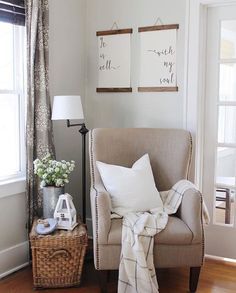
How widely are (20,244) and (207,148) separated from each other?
5.42 feet

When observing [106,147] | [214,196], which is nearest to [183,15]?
[106,147]

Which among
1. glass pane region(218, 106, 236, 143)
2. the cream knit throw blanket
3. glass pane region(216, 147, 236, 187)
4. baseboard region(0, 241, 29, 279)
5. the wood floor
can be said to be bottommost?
the wood floor

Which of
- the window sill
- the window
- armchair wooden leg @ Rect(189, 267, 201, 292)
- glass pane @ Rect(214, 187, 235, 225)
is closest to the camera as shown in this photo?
armchair wooden leg @ Rect(189, 267, 201, 292)

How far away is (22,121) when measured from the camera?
3188 millimetres

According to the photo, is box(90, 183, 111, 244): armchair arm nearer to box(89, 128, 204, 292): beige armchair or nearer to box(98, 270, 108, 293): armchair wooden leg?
box(89, 128, 204, 292): beige armchair

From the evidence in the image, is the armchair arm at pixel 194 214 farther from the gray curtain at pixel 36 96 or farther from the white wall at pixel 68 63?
the white wall at pixel 68 63

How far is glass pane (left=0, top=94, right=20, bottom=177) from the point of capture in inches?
121

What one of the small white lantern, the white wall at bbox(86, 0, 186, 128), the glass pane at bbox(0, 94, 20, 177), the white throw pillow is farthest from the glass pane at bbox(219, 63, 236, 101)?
the glass pane at bbox(0, 94, 20, 177)

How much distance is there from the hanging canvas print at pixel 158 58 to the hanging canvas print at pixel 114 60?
14cm

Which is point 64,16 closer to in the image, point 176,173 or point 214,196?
point 176,173

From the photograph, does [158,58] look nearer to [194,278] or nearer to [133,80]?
[133,80]

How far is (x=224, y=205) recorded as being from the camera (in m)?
3.35

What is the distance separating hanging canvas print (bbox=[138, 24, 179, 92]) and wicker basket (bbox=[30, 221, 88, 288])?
1.35 metres

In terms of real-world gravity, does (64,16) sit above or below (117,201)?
above
